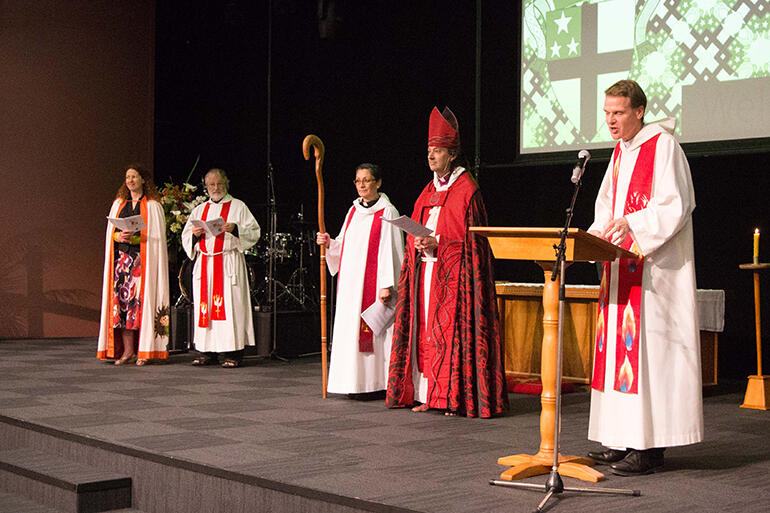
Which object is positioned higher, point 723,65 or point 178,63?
point 178,63

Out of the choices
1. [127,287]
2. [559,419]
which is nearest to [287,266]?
[127,287]

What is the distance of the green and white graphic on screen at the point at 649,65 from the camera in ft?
20.7

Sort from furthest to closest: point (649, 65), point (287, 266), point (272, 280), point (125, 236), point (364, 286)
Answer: point (287, 266)
point (272, 280)
point (125, 236)
point (649, 65)
point (364, 286)

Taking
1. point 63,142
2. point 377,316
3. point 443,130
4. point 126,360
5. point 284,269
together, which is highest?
point 63,142

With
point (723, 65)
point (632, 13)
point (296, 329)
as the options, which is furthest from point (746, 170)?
Answer: point (296, 329)

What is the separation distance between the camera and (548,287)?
3383mm

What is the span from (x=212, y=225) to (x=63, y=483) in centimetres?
353

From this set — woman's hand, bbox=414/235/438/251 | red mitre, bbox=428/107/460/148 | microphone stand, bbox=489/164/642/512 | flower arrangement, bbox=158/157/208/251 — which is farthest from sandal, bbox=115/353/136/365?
microphone stand, bbox=489/164/642/512

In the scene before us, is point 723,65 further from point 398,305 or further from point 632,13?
point 398,305

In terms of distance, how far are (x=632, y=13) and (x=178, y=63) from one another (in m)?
6.17

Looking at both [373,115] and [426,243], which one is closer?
[426,243]

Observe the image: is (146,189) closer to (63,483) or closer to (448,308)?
(448,308)

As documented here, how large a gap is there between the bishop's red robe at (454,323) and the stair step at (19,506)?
2.02m

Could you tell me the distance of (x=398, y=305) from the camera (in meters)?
5.35
